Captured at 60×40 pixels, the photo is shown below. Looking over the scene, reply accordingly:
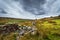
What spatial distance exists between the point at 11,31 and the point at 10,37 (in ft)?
2.67

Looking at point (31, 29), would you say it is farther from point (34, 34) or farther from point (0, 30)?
point (0, 30)

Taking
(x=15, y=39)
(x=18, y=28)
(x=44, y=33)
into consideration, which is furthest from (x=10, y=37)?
(x=44, y=33)

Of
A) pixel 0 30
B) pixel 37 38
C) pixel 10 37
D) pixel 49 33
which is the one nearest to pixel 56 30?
pixel 49 33

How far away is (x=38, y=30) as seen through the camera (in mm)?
12758

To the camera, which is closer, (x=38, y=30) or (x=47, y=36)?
(x=47, y=36)

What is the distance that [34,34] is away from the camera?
1248 cm

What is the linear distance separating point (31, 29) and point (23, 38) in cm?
135

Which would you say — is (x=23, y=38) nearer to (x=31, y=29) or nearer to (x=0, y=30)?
(x=31, y=29)

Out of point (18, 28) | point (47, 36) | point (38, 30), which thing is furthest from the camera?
point (18, 28)

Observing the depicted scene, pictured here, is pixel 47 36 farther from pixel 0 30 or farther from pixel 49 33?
pixel 0 30

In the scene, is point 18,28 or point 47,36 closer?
point 47,36

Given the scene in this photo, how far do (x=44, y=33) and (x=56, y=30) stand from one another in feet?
3.07

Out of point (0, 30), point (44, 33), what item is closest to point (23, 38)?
point (44, 33)

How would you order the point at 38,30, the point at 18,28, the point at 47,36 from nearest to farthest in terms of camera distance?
the point at 47,36
the point at 38,30
the point at 18,28
